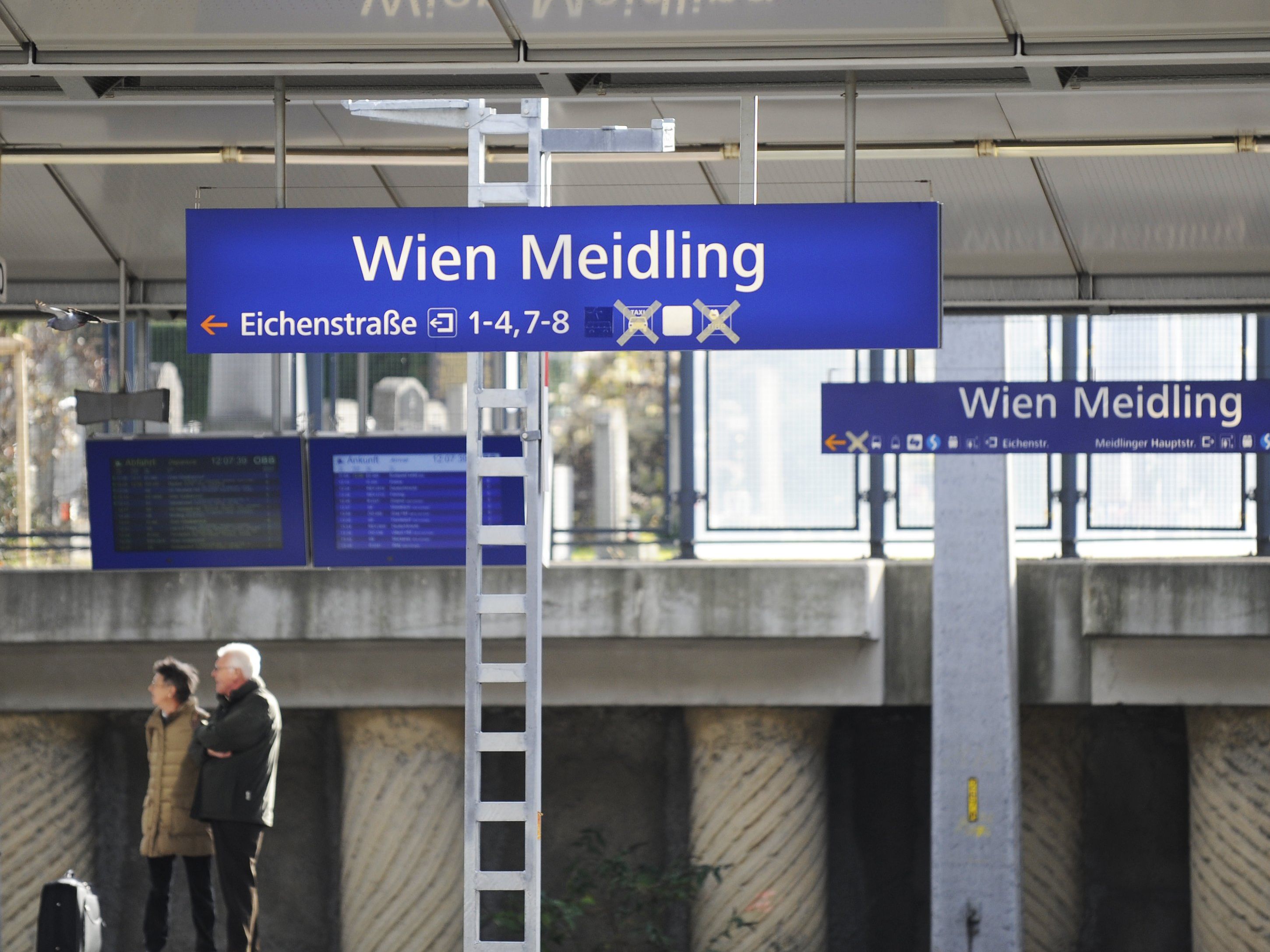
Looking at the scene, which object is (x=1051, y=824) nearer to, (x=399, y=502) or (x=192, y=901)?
(x=399, y=502)

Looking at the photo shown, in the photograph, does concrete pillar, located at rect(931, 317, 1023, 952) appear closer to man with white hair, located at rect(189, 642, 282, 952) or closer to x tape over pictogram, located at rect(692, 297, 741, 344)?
man with white hair, located at rect(189, 642, 282, 952)

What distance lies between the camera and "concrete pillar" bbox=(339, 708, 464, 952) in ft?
41.0

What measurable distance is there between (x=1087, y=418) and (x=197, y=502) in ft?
20.2

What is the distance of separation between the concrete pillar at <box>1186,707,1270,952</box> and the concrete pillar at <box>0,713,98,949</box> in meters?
8.34

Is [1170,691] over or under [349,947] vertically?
over

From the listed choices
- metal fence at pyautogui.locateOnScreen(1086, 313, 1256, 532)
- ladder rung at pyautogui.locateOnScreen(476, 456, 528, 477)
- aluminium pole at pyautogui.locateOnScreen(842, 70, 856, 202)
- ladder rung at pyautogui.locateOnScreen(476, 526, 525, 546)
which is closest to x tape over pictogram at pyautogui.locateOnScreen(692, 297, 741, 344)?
aluminium pole at pyautogui.locateOnScreen(842, 70, 856, 202)

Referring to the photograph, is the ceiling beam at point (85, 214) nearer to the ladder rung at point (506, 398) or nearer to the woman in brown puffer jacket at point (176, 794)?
the woman in brown puffer jacket at point (176, 794)

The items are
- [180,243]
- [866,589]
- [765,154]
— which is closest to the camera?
[765,154]

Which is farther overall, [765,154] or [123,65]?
[765,154]

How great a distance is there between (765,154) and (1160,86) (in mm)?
2324

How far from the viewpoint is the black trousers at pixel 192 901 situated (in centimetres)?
830

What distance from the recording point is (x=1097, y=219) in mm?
9570

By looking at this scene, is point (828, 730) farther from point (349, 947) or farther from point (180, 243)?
point (180, 243)

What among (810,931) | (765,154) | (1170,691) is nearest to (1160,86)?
(765,154)
